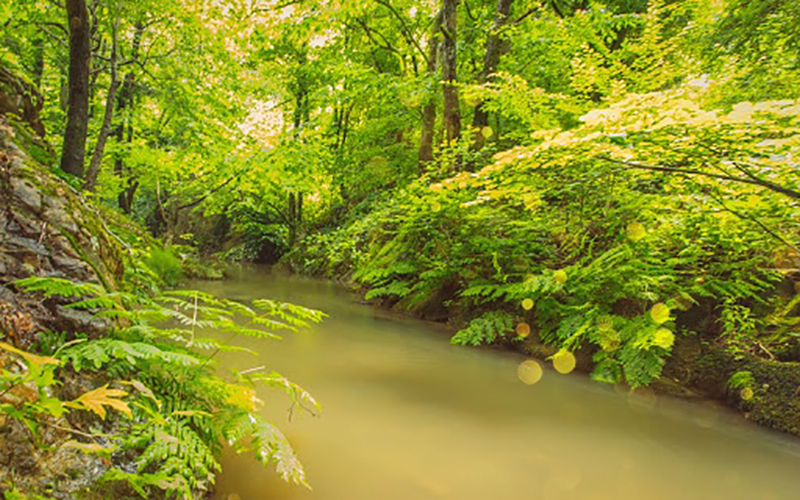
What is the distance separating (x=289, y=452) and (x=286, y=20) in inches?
365

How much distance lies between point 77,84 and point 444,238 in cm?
524

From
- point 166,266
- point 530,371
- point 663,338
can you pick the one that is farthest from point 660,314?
point 166,266

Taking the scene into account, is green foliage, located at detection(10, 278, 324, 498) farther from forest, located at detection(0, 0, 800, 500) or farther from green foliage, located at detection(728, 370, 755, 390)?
green foliage, located at detection(728, 370, 755, 390)

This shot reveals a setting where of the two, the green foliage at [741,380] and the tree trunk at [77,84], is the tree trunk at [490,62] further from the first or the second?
the tree trunk at [77,84]

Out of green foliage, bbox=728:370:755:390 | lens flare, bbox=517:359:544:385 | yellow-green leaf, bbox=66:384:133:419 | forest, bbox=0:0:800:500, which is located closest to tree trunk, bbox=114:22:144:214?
forest, bbox=0:0:800:500

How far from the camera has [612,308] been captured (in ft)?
15.2

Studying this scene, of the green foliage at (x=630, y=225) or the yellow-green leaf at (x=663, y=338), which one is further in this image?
A: the yellow-green leaf at (x=663, y=338)

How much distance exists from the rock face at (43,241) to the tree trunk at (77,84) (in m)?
2.28

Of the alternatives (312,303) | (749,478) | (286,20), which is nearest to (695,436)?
(749,478)

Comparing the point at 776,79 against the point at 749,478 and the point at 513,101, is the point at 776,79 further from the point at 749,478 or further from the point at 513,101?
the point at 749,478

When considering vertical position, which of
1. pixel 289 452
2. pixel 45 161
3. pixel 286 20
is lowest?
pixel 289 452

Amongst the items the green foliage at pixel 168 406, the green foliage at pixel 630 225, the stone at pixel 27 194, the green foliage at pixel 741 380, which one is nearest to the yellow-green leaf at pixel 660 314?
the green foliage at pixel 630 225

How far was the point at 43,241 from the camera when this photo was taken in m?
2.12

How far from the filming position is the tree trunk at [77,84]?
4.39 m
